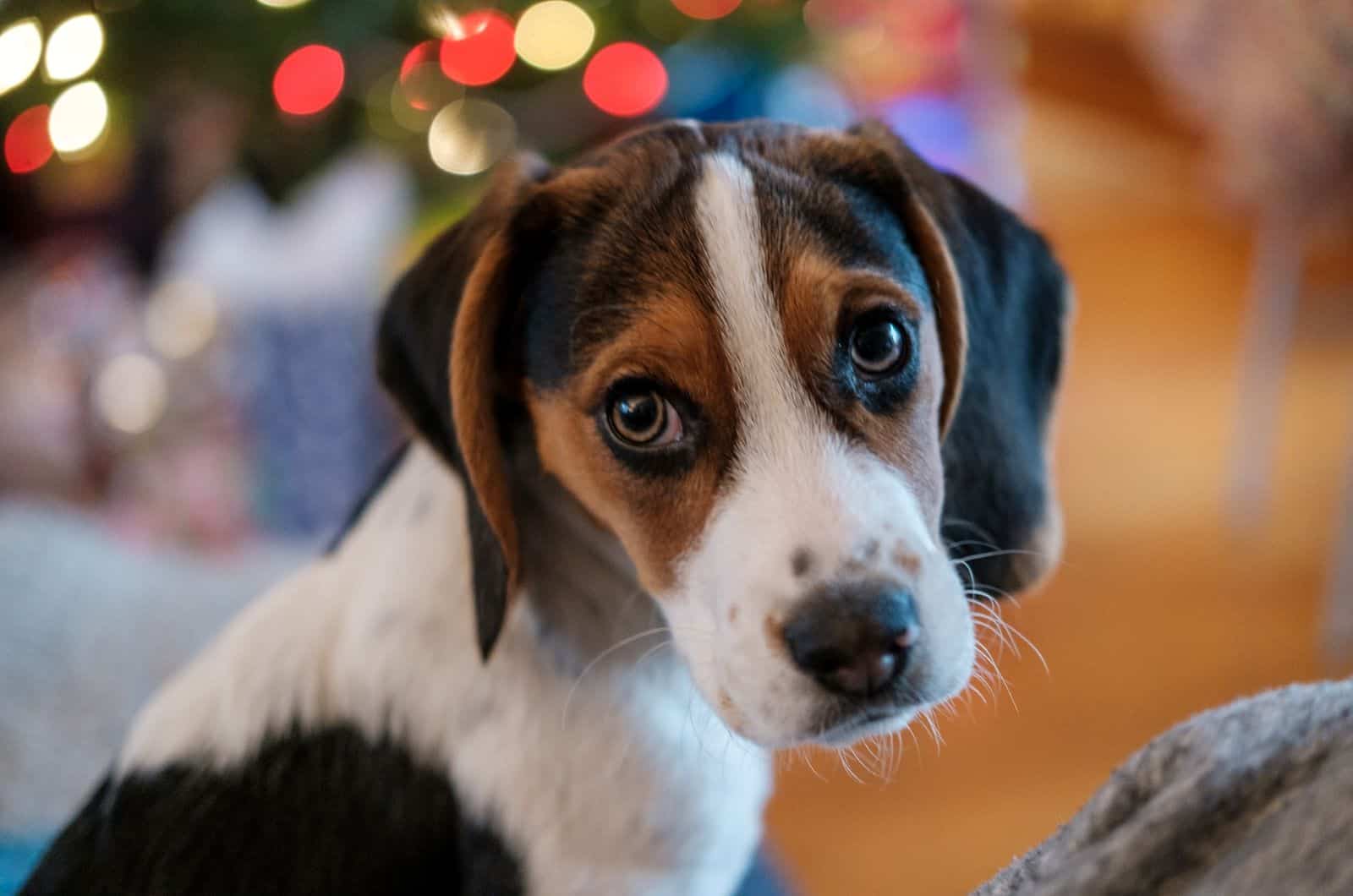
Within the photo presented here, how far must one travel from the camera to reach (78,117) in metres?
2.50

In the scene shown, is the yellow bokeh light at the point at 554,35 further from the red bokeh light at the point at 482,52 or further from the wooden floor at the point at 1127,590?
the wooden floor at the point at 1127,590


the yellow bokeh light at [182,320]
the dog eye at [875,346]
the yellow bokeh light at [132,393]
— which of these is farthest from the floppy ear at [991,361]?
the yellow bokeh light at [132,393]

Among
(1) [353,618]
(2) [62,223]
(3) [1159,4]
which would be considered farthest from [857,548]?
(3) [1159,4]

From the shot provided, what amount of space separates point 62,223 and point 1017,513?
3.29 m

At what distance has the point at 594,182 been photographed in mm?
1333

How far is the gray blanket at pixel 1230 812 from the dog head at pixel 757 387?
234mm

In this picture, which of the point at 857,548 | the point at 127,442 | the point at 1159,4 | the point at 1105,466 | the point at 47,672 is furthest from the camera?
the point at 1159,4

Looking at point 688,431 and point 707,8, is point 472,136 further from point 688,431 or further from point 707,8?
point 688,431

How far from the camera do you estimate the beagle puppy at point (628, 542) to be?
3.82ft

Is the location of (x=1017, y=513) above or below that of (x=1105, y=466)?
above

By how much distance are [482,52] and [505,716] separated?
2.03 m

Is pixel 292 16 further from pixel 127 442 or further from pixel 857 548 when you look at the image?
pixel 857 548

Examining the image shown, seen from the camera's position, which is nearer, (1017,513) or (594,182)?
(594,182)

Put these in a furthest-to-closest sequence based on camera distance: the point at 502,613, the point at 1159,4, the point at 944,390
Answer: the point at 1159,4
the point at 944,390
the point at 502,613
